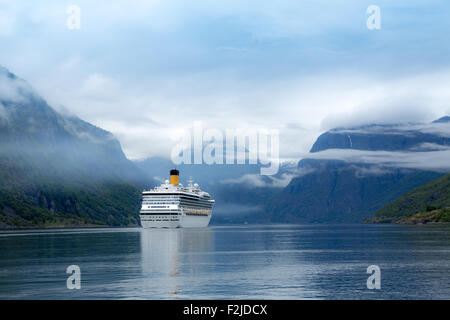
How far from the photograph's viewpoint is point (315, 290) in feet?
208

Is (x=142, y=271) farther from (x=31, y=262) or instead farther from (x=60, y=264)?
(x=31, y=262)

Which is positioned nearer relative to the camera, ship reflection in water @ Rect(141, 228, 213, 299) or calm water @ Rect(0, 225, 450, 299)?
calm water @ Rect(0, 225, 450, 299)

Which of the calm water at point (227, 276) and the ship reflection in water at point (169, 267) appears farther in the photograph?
the ship reflection in water at point (169, 267)

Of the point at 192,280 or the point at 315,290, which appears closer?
the point at 315,290

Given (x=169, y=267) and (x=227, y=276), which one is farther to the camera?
(x=169, y=267)

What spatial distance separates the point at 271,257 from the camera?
346 feet

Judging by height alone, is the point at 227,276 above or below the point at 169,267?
below
